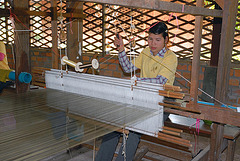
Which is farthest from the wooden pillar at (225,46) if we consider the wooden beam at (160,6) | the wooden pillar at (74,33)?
the wooden pillar at (74,33)

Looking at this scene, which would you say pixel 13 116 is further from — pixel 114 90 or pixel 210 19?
pixel 210 19

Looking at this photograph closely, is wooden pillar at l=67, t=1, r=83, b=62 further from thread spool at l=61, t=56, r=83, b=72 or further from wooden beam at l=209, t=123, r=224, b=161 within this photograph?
Result: wooden beam at l=209, t=123, r=224, b=161

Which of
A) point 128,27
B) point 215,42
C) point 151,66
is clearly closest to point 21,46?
point 151,66

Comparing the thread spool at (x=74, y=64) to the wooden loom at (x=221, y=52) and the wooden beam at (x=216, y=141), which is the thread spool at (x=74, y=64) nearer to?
the wooden loom at (x=221, y=52)

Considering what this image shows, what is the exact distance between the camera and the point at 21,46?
1949mm

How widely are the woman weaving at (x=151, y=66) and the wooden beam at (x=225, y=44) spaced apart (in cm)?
32

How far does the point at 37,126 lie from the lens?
3.64ft

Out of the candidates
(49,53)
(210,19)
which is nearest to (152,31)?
(210,19)

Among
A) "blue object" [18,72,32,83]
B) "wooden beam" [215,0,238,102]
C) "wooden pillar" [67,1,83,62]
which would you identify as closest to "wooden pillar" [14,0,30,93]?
"blue object" [18,72,32,83]

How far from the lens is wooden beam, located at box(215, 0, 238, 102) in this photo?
1.37 metres

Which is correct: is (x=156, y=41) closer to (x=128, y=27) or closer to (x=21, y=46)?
(x=21, y=46)

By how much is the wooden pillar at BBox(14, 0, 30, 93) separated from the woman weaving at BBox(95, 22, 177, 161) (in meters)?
0.73

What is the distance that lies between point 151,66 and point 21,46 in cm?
100

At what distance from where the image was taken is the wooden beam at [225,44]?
1.37 metres
